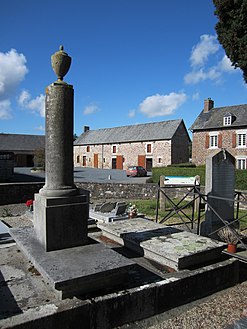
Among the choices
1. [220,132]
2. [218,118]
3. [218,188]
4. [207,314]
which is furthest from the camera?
[218,118]

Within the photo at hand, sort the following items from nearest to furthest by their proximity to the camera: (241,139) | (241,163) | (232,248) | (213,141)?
(232,248)
(241,163)
(241,139)
(213,141)

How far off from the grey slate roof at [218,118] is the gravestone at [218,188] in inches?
807

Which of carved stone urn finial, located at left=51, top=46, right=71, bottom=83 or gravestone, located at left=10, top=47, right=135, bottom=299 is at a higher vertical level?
carved stone urn finial, located at left=51, top=46, right=71, bottom=83

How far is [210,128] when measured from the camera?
27.9 metres

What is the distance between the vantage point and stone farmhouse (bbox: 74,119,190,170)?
3322 centimetres

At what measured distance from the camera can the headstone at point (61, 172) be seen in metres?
4.08

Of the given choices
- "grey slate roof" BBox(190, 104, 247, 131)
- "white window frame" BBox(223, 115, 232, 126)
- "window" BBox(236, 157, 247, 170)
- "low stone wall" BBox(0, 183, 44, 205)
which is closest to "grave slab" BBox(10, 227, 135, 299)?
"low stone wall" BBox(0, 183, 44, 205)

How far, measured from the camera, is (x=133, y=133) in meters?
38.2

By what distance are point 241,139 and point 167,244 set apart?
24.5 meters

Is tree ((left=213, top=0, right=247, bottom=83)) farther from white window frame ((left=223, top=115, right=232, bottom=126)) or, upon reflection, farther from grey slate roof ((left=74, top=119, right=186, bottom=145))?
grey slate roof ((left=74, top=119, right=186, bottom=145))

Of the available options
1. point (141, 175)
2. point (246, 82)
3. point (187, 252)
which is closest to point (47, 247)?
point (187, 252)

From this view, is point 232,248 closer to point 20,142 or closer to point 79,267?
point 79,267

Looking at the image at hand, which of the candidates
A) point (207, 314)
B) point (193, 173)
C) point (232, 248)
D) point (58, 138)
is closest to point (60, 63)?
point (58, 138)

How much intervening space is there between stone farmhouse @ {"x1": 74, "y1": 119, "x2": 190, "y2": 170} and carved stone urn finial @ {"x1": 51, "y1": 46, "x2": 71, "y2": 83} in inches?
1130
